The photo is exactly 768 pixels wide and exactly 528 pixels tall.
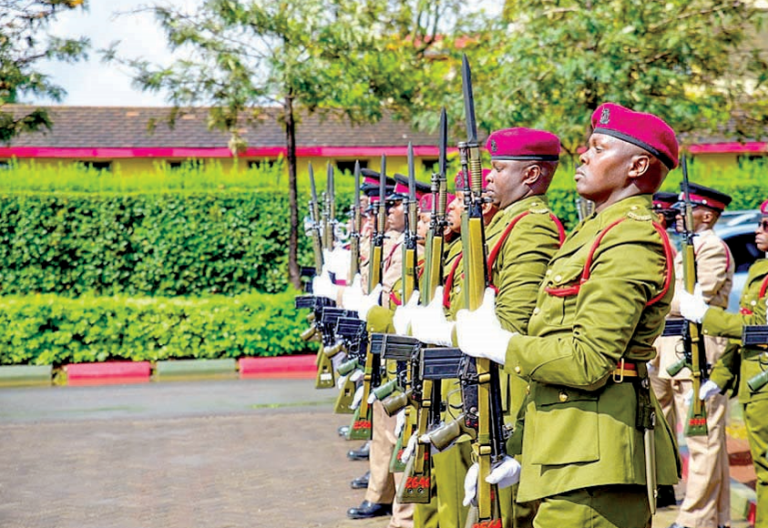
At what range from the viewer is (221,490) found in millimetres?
7594

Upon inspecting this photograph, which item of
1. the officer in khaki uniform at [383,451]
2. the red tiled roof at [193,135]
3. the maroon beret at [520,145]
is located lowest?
the officer in khaki uniform at [383,451]

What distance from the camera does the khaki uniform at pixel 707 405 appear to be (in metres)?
6.21

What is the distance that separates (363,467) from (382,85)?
7618 millimetres

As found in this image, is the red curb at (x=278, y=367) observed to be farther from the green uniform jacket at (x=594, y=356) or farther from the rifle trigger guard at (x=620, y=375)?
the rifle trigger guard at (x=620, y=375)

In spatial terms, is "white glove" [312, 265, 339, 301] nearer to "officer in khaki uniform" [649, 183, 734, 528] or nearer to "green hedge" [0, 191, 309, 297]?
"officer in khaki uniform" [649, 183, 734, 528]

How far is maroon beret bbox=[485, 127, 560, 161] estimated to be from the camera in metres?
4.29

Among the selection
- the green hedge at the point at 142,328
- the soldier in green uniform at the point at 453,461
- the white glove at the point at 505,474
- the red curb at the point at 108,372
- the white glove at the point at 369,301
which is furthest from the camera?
the green hedge at the point at 142,328

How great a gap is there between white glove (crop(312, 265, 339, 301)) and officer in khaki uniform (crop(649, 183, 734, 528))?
252 cm

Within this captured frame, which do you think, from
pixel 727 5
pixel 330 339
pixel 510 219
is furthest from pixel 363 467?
pixel 727 5

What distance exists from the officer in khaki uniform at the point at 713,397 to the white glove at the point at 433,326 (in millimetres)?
2569

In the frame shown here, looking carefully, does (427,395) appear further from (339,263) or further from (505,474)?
(339,263)

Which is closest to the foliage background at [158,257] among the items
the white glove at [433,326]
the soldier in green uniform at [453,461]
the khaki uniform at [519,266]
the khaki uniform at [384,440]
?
the khaki uniform at [384,440]

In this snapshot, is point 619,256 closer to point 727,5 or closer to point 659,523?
point 659,523

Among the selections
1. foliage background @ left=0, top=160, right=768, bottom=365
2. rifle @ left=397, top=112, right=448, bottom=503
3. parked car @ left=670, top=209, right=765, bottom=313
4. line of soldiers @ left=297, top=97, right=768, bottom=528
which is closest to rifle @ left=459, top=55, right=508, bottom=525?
line of soldiers @ left=297, top=97, right=768, bottom=528
